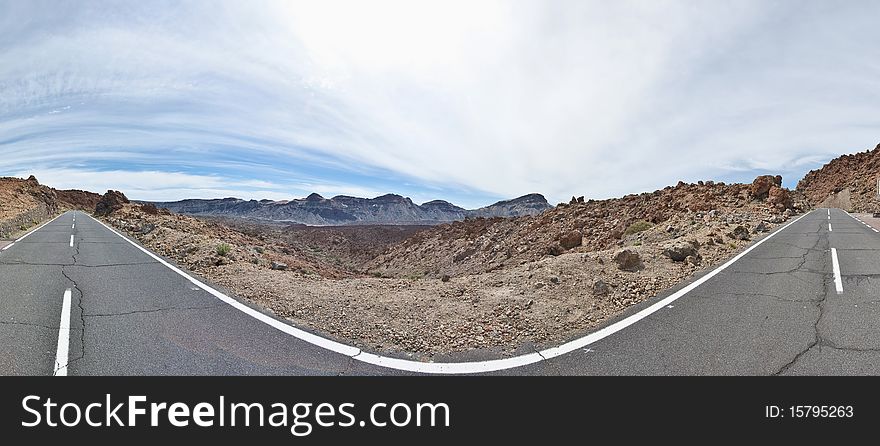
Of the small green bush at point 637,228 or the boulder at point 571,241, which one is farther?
the boulder at point 571,241

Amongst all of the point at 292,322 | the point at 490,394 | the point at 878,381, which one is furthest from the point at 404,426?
the point at 878,381

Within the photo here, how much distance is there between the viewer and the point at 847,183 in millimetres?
69938

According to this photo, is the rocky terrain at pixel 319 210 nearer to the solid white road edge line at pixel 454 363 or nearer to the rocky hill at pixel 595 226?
the rocky hill at pixel 595 226

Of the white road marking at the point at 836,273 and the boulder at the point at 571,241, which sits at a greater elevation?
the boulder at the point at 571,241

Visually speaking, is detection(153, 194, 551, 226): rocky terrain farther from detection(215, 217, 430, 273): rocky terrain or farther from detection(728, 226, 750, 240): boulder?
detection(728, 226, 750, 240): boulder

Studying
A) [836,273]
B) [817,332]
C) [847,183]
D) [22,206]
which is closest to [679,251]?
[836,273]

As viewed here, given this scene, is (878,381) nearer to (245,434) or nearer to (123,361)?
A: (245,434)

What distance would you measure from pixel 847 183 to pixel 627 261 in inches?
3726

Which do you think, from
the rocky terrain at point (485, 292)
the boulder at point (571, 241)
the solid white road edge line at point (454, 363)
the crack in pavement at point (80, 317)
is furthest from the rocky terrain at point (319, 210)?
the solid white road edge line at point (454, 363)

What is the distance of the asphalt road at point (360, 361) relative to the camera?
3.61 m

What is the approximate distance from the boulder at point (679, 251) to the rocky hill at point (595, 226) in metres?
4.00

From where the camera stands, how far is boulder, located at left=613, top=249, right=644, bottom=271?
7.56 metres

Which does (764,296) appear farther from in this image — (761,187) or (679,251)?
(761,187)

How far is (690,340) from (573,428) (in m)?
2.27
